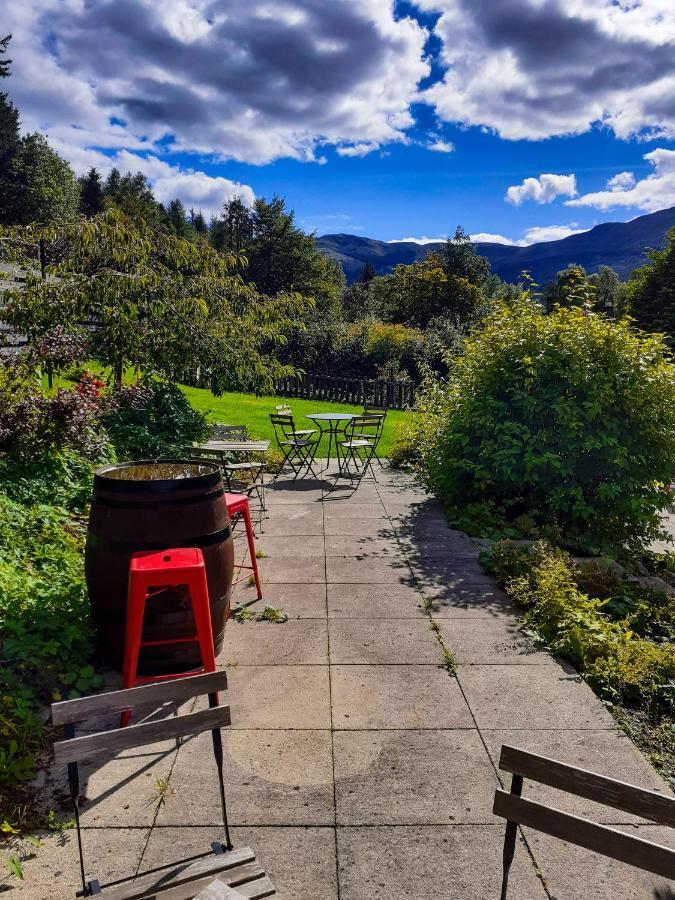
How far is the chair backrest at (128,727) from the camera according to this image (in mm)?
1945

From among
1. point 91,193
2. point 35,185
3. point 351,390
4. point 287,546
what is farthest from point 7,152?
point 287,546

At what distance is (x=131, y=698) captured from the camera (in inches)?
Answer: 79.9

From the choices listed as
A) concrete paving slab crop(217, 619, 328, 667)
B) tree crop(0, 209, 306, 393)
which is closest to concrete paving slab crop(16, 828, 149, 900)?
concrete paving slab crop(217, 619, 328, 667)

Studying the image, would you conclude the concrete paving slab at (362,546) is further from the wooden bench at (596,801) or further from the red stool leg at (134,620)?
the wooden bench at (596,801)

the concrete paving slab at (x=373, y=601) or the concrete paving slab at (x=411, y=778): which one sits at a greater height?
the concrete paving slab at (x=411, y=778)

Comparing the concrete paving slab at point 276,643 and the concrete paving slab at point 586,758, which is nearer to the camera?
the concrete paving slab at point 586,758

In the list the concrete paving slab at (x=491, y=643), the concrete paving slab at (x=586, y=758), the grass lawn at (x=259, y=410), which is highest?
the grass lawn at (x=259, y=410)

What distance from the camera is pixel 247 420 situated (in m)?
14.0

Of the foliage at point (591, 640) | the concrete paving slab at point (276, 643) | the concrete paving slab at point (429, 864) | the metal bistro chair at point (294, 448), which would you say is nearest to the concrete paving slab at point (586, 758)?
the concrete paving slab at point (429, 864)

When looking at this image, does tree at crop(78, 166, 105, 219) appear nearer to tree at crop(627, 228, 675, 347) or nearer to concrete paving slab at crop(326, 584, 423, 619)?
tree at crop(627, 228, 675, 347)

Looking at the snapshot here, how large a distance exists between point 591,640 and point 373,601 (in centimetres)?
169

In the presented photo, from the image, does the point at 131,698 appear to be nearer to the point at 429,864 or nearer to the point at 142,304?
the point at 429,864

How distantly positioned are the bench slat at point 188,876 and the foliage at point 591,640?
2.53m

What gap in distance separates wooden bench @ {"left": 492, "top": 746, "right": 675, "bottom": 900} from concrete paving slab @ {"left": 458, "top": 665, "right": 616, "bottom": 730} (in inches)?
58.0
